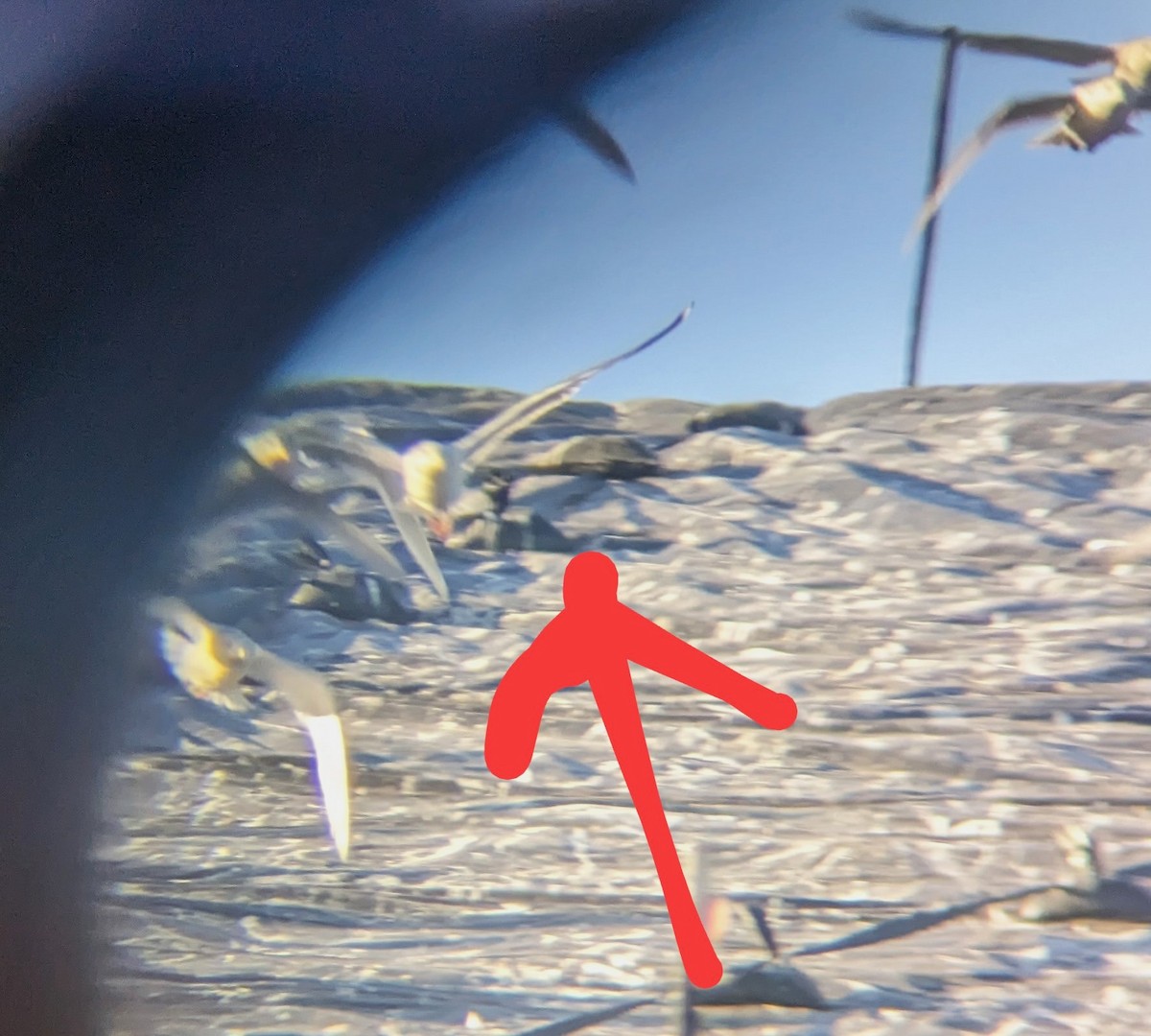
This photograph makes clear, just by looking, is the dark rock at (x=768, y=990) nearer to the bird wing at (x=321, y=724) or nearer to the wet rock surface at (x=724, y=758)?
the wet rock surface at (x=724, y=758)

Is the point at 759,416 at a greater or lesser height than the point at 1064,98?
lesser

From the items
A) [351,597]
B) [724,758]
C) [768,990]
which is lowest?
[768,990]

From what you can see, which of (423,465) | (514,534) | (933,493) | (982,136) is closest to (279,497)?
(423,465)

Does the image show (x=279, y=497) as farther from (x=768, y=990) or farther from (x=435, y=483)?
(x=768, y=990)

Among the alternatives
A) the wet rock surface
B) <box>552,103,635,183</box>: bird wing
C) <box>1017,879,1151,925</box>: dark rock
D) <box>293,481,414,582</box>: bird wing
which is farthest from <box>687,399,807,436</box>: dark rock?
<box>1017,879,1151,925</box>: dark rock

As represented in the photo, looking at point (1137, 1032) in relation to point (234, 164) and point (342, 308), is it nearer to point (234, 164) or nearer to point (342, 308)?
point (342, 308)

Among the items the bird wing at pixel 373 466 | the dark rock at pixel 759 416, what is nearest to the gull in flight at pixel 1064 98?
the dark rock at pixel 759 416

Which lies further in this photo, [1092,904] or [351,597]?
[351,597]
